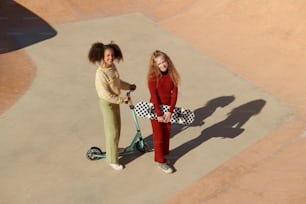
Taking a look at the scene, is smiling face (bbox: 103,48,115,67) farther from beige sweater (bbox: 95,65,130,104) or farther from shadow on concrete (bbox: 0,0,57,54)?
shadow on concrete (bbox: 0,0,57,54)

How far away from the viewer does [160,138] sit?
24.1 feet

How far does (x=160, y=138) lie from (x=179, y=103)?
6.92 ft

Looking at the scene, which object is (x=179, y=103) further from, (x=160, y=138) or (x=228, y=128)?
(x=160, y=138)

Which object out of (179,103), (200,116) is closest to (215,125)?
(200,116)

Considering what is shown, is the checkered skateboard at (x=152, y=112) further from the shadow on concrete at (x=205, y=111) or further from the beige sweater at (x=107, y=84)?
the shadow on concrete at (x=205, y=111)

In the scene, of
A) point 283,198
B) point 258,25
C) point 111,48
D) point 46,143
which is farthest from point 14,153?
point 258,25

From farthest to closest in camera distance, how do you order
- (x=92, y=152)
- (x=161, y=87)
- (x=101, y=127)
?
(x=101, y=127) → (x=92, y=152) → (x=161, y=87)

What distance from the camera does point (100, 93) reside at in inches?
265

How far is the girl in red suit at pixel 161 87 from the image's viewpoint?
6.75 meters

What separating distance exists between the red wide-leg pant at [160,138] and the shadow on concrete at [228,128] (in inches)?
14.2

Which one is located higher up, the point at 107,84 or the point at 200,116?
the point at 107,84

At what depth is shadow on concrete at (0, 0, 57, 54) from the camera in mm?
11617

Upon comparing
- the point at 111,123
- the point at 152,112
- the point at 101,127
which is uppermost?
the point at 152,112

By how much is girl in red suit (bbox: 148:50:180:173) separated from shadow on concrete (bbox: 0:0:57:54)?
566cm
